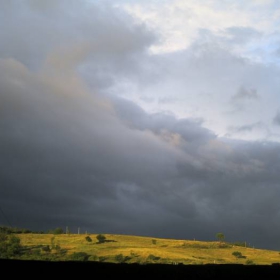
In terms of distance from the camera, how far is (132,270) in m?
18.6

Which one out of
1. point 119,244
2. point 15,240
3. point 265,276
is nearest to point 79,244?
point 119,244

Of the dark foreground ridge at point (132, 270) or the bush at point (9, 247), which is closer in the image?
the dark foreground ridge at point (132, 270)

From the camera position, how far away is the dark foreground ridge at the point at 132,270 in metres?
16.4

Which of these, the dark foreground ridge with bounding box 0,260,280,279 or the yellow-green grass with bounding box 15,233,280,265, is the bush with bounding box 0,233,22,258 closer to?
the yellow-green grass with bounding box 15,233,280,265

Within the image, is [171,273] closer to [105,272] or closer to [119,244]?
[105,272]

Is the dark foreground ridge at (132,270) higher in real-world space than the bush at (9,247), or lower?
lower

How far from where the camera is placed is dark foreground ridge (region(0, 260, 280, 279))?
1638 cm

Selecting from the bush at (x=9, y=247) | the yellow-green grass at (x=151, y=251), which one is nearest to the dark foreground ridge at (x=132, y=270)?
the yellow-green grass at (x=151, y=251)

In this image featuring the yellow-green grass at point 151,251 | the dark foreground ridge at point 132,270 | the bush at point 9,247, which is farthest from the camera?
the yellow-green grass at point 151,251

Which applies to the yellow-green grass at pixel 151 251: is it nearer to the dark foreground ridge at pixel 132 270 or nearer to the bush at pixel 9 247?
the bush at pixel 9 247

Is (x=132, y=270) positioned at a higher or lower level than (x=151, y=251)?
lower

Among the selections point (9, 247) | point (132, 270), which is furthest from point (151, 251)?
point (132, 270)

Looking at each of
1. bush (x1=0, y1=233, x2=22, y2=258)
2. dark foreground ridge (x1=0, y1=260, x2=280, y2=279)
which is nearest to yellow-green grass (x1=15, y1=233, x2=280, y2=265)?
bush (x1=0, y1=233, x2=22, y2=258)

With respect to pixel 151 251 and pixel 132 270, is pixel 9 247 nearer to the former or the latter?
pixel 151 251
